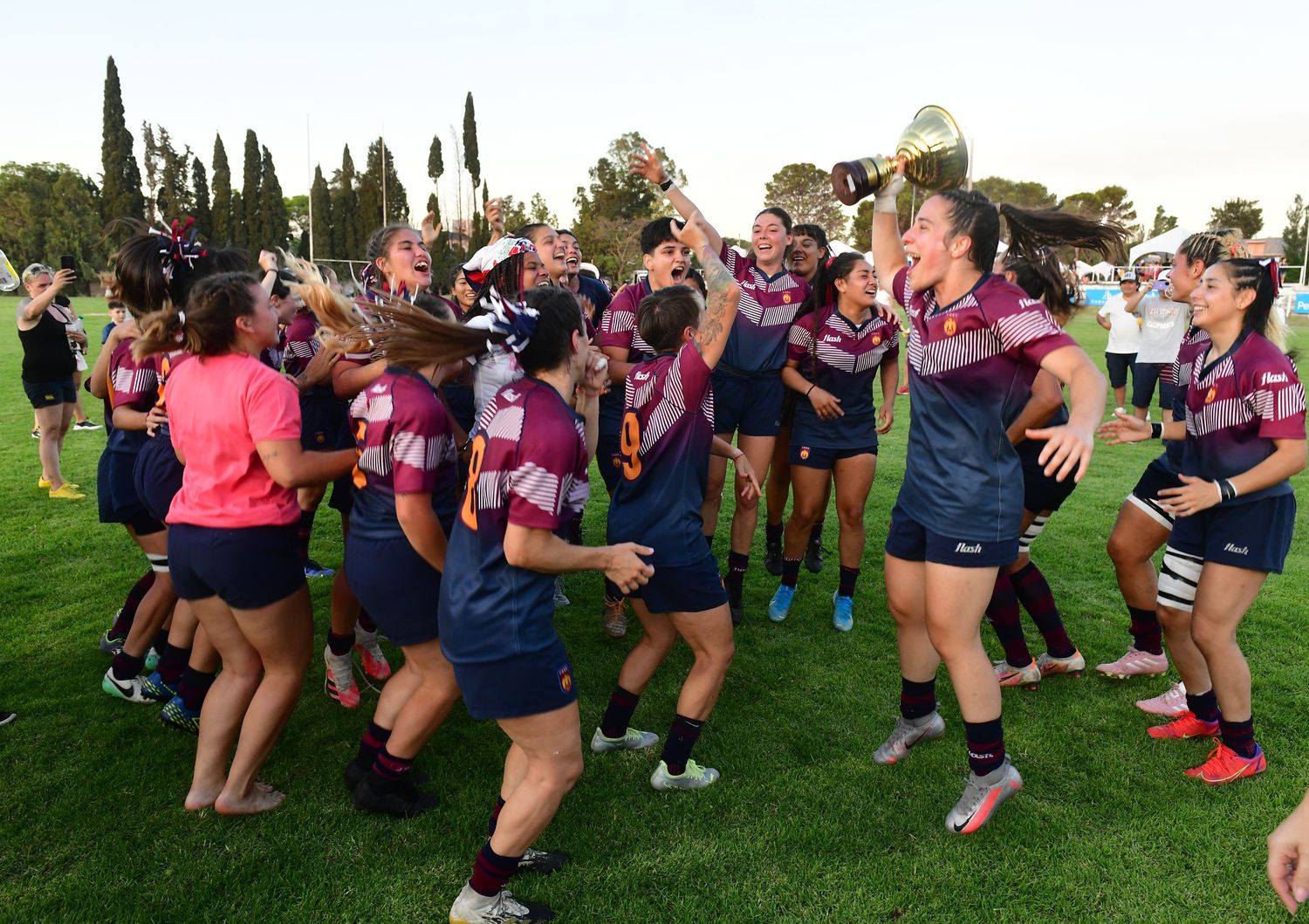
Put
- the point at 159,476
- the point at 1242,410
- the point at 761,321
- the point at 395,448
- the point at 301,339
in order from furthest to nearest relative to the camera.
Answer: the point at 761,321
the point at 301,339
the point at 159,476
the point at 1242,410
the point at 395,448

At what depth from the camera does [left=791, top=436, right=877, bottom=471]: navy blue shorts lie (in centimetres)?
502

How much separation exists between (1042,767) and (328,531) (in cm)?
537

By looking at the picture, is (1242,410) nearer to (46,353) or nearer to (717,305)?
(717,305)

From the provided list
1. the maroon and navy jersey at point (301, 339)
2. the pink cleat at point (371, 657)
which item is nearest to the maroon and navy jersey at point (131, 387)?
the maroon and navy jersey at point (301, 339)

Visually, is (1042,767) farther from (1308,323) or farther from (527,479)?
(1308,323)

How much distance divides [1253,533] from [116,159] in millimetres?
62685

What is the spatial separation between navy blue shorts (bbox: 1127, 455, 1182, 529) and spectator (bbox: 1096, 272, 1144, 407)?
8.89 m

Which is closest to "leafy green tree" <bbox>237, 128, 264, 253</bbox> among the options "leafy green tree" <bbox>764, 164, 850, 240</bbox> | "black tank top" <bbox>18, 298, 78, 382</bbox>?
"leafy green tree" <bbox>764, 164, 850, 240</bbox>

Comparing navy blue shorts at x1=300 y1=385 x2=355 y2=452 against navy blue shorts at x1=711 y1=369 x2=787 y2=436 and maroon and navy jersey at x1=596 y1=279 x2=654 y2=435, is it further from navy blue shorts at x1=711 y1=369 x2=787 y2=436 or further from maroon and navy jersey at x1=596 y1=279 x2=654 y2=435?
navy blue shorts at x1=711 y1=369 x2=787 y2=436

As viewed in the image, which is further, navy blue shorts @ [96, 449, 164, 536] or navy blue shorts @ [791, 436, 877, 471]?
navy blue shorts @ [791, 436, 877, 471]

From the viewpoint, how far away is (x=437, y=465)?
2758mm

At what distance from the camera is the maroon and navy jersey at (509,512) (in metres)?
2.26

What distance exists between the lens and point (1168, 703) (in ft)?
12.8

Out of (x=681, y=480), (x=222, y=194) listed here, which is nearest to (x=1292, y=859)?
(x=681, y=480)
